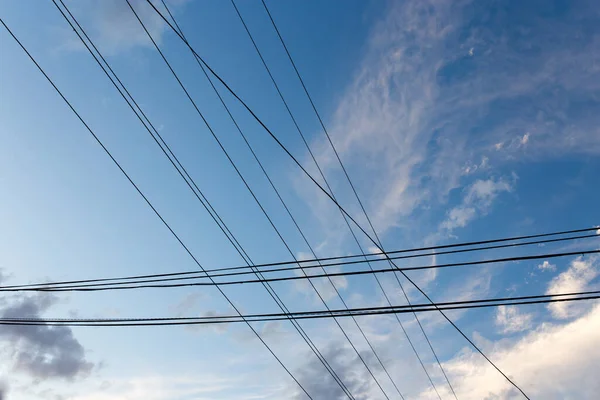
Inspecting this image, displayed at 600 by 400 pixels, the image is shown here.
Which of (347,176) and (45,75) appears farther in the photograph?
(347,176)

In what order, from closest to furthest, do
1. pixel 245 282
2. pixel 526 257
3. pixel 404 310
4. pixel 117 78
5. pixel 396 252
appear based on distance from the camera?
pixel 526 257 < pixel 404 310 < pixel 117 78 < pixel 396 252 < pixel 245 282

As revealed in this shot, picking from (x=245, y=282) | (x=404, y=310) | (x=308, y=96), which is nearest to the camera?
(x=404, y=310)

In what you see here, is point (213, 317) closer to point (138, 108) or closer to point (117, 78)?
point (138, 108)

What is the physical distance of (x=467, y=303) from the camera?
905 cm

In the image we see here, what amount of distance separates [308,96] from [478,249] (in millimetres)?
7994

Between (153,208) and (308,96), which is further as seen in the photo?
(308,96)

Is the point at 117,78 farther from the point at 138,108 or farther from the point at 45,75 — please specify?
the point at 45,75

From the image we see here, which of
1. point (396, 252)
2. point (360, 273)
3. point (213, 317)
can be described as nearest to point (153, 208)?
point (213, 317)

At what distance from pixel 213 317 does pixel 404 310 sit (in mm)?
5917

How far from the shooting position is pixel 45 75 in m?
9.29

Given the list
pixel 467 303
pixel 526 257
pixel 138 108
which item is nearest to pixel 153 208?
pixel 138 108

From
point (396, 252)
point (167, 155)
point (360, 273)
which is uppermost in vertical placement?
point (167, 155)

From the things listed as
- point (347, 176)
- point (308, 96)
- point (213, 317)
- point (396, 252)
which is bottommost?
point (213, 317)

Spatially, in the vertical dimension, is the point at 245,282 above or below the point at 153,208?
below
